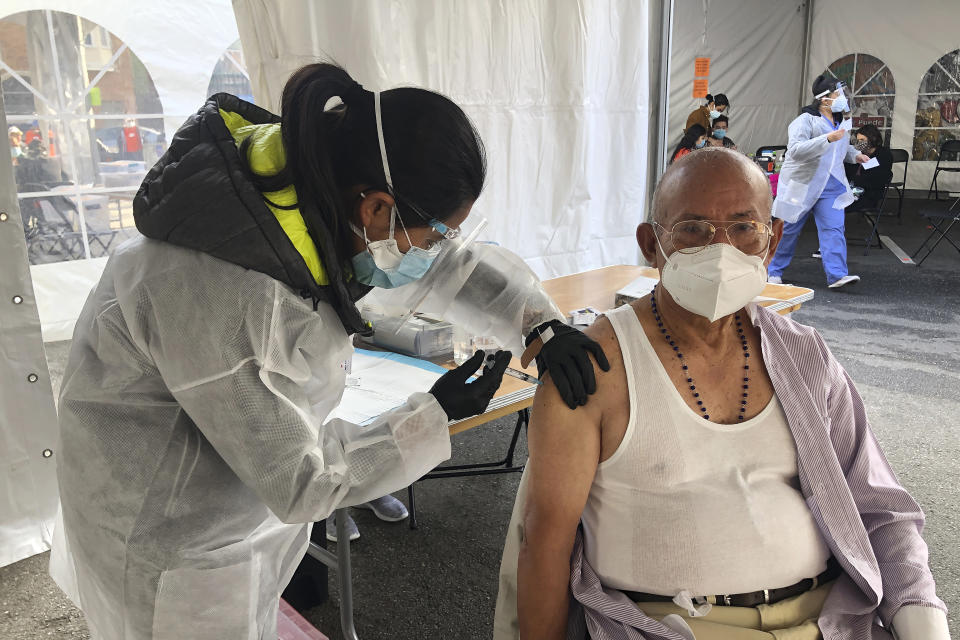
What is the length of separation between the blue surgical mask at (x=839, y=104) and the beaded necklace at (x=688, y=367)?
5267 millimetres

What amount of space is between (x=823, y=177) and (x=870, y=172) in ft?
8.17

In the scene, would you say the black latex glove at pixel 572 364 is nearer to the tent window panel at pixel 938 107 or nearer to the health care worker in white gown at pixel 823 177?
the health care worker in white gown at pixel 823 177

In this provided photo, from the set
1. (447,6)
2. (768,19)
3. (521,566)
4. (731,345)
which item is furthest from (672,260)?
(768,19)

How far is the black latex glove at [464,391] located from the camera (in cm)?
118

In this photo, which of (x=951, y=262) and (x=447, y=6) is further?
(x=951, y=262)

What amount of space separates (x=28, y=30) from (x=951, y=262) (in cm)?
755

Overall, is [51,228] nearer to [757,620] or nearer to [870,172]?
[757,620]

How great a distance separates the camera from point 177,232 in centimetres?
104

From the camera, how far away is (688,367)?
131cm

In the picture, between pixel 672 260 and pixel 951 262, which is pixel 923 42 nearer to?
pixel 951 262

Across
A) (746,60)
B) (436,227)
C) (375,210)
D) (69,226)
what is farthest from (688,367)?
(746,60)

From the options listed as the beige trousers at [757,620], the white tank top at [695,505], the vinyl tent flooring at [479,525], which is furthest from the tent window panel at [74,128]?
the beige trousers at [757,620]

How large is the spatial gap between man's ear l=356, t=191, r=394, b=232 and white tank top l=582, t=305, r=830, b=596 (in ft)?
1.64

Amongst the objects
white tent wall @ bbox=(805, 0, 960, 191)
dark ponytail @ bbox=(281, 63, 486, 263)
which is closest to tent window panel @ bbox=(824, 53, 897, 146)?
white tent wall @ bbox=(805, 0, 960, 191)
